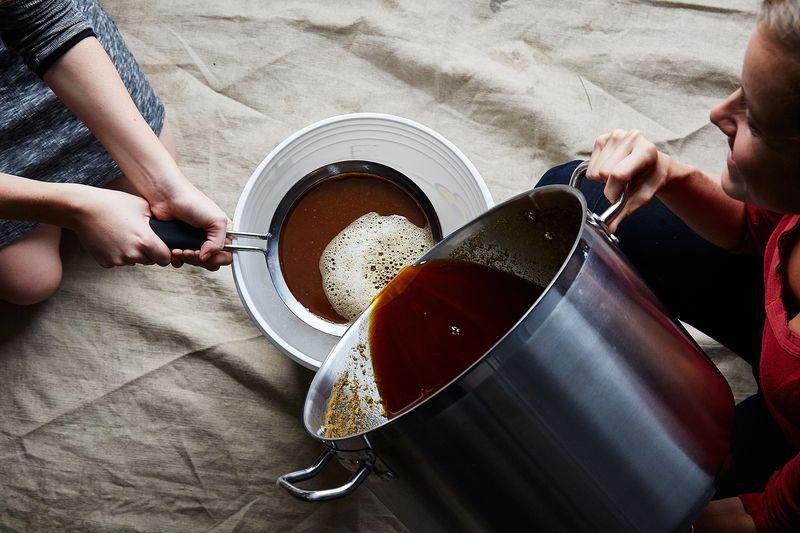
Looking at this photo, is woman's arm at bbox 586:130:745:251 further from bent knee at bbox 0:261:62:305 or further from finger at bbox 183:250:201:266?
bent knee at bbox 0:261:62:305

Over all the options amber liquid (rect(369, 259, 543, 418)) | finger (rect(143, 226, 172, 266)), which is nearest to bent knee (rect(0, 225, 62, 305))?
finger (rect(143, 226, 172, 266))

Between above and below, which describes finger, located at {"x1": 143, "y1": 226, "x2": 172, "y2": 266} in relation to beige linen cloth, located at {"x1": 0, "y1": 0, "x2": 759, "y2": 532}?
above

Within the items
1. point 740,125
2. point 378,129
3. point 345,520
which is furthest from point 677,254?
point 345,520

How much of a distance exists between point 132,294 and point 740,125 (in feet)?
2.44

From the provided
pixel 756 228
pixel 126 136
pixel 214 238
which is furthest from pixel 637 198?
pixel 126 136

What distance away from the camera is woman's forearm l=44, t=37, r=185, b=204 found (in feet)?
2.42

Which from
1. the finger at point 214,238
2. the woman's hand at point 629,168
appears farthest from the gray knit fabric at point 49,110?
the woman's hand at point 629,168

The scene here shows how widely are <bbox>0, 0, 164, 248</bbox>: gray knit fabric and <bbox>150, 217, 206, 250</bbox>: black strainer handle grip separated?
173mm

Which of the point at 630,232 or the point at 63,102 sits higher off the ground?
the point at 63,102

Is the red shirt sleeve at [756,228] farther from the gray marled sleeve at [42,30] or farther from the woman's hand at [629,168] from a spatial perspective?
the gray marled sleeve at [42,30]

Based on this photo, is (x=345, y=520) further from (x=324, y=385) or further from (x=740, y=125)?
(x=740, y=125)

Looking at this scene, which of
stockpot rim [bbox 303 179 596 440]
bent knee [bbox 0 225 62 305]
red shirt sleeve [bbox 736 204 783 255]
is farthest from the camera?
bent knee [bbox 0 225 62 305]

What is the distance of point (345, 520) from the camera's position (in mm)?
886

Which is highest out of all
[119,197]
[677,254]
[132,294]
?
[119,197]
